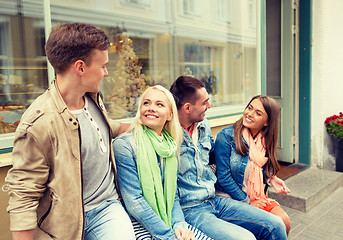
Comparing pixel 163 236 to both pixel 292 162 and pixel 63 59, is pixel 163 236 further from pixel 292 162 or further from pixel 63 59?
pixel 292 162

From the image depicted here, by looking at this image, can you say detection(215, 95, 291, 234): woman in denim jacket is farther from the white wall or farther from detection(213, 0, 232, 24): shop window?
the white wall

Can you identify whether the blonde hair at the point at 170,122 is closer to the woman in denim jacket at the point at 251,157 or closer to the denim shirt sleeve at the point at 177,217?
the denim shirt sleeve at the point at 177,217

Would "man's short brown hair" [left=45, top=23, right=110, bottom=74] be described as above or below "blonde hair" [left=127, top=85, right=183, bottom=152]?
above

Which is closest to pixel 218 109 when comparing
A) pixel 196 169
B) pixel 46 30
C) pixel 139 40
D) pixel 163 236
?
pixel 139 40

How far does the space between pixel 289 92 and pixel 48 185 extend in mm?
4956

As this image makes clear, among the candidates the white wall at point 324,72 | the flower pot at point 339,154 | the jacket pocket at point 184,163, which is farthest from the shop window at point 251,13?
the jacket pocket at point 184,163

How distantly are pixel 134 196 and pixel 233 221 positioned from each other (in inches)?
34.1

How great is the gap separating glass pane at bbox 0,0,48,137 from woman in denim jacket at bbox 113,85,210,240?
46.4 inches

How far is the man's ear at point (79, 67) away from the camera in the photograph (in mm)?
1598

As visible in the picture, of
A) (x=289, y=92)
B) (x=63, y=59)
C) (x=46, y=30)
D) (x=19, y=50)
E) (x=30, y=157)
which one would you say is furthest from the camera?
(x=289, y=92)

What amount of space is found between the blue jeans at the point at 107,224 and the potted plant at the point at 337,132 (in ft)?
15.8

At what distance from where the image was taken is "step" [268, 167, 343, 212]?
4.20m

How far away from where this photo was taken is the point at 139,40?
441cm

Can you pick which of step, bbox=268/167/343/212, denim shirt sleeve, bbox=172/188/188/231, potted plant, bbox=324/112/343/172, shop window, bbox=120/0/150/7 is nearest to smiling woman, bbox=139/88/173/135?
denim shirt sleeve, bbox=172/188/188/231
